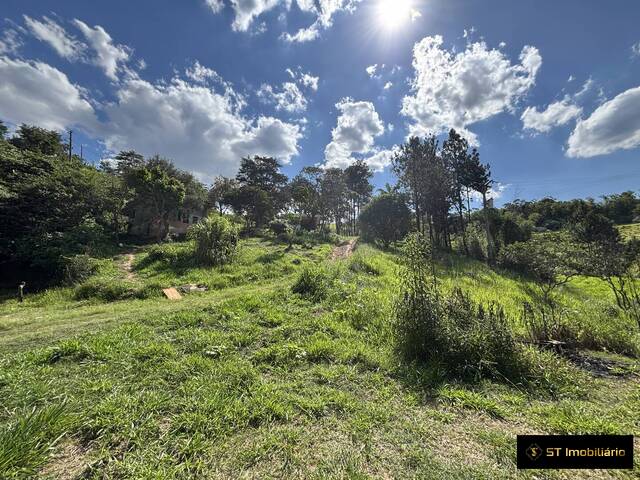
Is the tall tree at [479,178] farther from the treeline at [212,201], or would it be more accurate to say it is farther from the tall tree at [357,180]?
the tall tree at [357,180]

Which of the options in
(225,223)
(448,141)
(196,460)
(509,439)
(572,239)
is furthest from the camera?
(448,141)

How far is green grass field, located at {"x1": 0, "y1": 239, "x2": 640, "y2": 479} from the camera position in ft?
7.32

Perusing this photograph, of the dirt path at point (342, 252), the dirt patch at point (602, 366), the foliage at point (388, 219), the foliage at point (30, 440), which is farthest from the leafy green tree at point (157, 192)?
the dirt patch at point (602, 366)

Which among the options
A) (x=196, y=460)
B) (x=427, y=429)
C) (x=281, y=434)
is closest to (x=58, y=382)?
(x=196, y=460)

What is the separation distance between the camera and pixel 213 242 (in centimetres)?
1347

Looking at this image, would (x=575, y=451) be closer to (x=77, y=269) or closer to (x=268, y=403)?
(x=268, y=403)

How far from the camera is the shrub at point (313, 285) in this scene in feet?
24.7

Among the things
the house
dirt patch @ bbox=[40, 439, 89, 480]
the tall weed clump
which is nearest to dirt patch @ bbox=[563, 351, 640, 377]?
the tall weed clump

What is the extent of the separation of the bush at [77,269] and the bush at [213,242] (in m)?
4.26

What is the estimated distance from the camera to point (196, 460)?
227cm

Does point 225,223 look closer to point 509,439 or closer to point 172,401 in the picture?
point 172,401

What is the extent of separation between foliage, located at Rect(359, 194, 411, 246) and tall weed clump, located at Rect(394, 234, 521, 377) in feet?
57.4

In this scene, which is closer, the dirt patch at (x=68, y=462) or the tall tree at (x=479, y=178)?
the dirt patch at (x=68, y=462)

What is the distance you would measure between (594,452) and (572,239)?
13.6 metres
